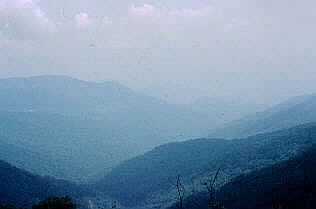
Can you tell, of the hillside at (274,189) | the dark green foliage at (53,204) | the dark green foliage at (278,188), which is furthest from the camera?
the hillside at (274,189)

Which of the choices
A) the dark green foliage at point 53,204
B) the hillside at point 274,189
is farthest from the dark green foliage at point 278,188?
the dark green foliage at point 53,204

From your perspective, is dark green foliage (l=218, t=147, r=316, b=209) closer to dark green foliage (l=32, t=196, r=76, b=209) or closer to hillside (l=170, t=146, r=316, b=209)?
hillside (l=170, t=146, r=316, b=209)

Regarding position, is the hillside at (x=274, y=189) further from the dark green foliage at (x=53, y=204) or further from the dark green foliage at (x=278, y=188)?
the dark green foliage at (x=53, y=204)

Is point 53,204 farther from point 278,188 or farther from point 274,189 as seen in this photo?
point 274,189

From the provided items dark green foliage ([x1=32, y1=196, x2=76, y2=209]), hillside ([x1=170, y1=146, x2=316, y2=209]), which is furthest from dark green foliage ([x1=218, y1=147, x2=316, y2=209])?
dark green foliage ([x1=32, y1=196, x2=76, y2=209])

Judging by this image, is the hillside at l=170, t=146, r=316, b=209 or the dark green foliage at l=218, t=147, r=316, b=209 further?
the hillside at l=170, t=146, r=316, b=209

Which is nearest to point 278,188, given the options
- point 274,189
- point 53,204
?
point 274,189

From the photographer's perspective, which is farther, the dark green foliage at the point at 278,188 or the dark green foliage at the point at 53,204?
the dark green foliage at the point at 278,188

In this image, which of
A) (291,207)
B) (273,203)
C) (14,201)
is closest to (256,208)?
(273,203)

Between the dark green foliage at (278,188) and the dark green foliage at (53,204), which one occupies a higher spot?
the dark green foliage at (53,204)

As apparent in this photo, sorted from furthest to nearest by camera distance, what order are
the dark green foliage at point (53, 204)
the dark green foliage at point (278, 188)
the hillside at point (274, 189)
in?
the hillside at point (274, 189) → the dark green foliage at point (278, 188) → the dark green foliage at point (53, 204)

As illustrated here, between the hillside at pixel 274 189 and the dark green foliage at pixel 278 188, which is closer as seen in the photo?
the dark green foliage at pixel 278 188
